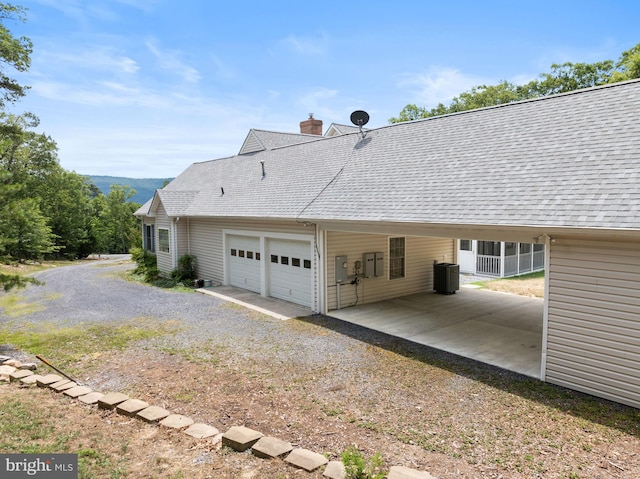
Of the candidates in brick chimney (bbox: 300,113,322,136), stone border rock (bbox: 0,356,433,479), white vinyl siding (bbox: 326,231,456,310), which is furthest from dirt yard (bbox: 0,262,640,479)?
brick chimney (bbox: 300,113,322,136)

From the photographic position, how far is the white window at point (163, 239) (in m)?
19.2

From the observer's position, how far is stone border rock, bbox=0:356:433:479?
415 cm

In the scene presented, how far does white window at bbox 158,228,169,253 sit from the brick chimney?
11.7 meters

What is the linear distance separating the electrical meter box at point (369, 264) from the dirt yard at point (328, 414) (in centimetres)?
370

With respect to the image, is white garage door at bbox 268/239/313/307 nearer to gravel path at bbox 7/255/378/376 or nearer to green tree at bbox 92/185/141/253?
gravel path at bbox 7/255/378/376

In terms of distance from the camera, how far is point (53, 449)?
4.40 metres

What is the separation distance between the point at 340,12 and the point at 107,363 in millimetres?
12242

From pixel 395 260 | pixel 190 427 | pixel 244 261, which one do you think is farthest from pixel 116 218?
pixel 190 427

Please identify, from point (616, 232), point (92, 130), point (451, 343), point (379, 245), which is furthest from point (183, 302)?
point (92, 130)

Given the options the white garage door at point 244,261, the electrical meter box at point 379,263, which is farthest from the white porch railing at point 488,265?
the white garage door at point 244,261

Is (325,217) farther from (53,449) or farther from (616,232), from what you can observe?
(53,449)

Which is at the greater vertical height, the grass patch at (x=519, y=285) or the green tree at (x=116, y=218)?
the green tree at (x=116, y=218)

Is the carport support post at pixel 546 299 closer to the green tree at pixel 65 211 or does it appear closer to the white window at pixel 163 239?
the white window at pixel 163 239

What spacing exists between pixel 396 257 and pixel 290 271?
12.0ft
